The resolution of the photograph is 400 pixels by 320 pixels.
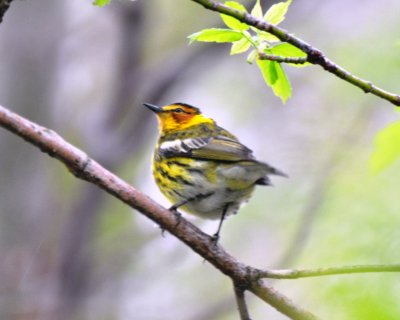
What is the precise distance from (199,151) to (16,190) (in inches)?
113

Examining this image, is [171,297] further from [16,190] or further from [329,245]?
[329,245]

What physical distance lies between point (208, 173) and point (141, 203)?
1539mm

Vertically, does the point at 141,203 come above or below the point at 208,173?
below

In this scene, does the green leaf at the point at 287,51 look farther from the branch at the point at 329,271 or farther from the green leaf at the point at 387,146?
the branch at the point at 329,271

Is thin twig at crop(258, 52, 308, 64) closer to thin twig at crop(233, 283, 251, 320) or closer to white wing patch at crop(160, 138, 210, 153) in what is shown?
thin twig at crop(233, 283, 251, 320)

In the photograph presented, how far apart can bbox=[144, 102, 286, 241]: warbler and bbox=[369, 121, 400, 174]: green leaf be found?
5.07 feet

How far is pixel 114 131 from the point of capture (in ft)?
21.9

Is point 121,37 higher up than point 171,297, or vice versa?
point 121,37

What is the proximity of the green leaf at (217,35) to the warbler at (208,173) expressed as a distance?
174cm

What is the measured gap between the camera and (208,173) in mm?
3910

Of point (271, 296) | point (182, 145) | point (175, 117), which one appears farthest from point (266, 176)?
point (271, 296)

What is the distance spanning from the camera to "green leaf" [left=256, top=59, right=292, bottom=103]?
181cm

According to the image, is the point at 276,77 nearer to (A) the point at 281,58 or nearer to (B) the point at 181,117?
(A) the point at 281,58

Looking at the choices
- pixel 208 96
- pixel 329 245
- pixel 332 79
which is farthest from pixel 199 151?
pixel 208 96
